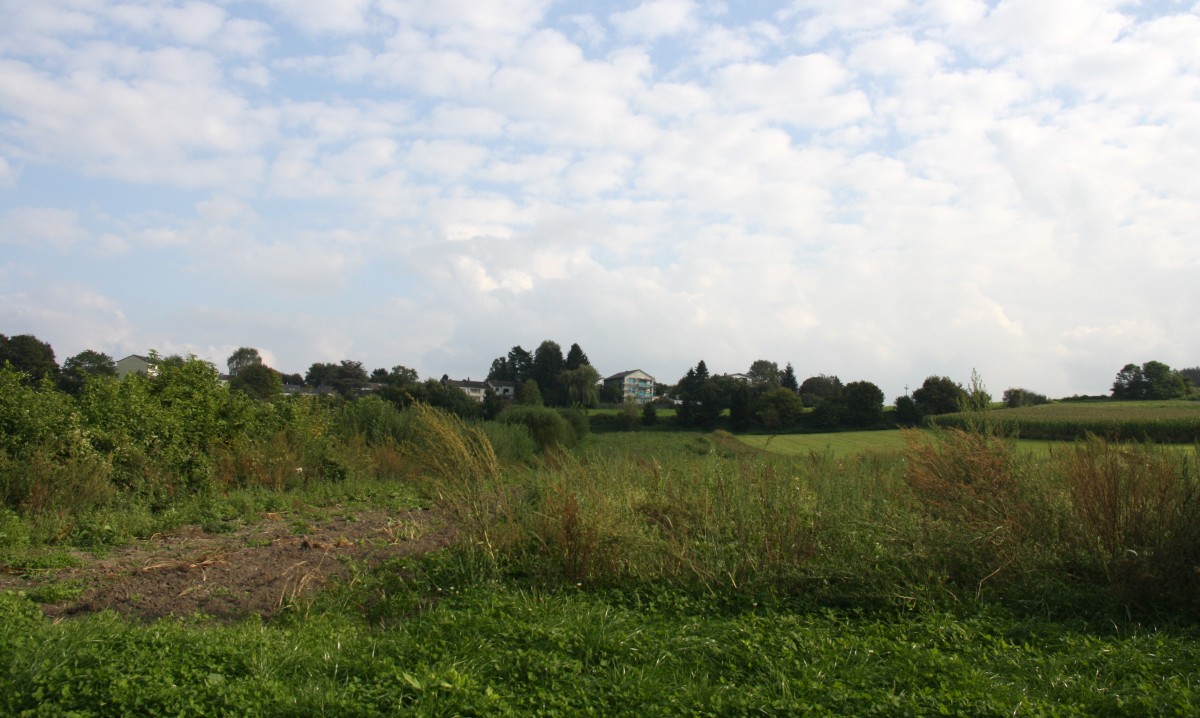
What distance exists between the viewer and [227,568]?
21.7 feet

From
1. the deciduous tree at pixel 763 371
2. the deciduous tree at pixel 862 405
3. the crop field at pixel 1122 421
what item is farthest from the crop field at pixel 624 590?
the deciduous tree at pixel 763 371

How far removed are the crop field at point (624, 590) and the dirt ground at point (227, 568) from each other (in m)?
0.03

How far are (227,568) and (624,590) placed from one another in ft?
11.2

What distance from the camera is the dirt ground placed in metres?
5.52

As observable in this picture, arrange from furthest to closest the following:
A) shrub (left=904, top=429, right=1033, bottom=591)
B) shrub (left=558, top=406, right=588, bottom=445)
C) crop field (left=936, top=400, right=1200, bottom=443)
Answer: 1. shrub (left=558, top=406, right=588, bottom=445)
2. crop field (left=936, top=400, right=1200, bottom=443)
3. shrub (left=904, top=429, right=1033, bottom=591)

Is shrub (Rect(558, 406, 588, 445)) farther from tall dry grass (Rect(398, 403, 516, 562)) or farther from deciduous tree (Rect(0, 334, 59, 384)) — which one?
tall dry grass (Rect(398, 403, 516, 562))

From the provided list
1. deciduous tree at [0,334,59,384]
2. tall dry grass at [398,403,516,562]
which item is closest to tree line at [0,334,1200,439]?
deciduous tree at [0,334,59,384]

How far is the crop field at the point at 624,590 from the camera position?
3.82m

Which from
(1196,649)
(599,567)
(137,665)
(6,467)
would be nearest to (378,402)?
(6,467)

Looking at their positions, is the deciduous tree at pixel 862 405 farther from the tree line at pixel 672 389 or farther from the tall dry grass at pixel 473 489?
the tall dry grass at pixel 473 489

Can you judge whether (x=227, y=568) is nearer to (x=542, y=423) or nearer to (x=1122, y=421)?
(x=1122, y=421)

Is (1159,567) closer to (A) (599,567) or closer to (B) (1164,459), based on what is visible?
(B) (1164,459)

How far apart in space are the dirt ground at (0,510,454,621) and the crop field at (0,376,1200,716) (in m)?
0.03

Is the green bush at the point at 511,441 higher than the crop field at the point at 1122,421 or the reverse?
the reverse
